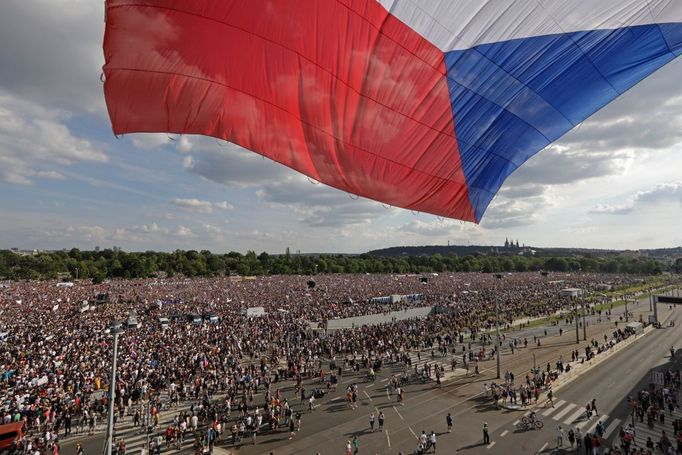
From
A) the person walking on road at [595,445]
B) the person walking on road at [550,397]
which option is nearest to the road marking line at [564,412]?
the person walking on road at [550,397]

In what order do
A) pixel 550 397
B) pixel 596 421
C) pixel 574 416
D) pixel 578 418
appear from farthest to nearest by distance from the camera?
pixel 550 397 < pixel 574 416 < pixel 578 418 < pixel 596 421

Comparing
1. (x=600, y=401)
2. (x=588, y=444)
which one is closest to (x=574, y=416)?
(x=600, y=401)

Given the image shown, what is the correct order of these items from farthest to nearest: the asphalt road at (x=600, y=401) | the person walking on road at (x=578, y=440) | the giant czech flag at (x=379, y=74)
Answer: the asphalt road at (x=600, y=401) → the person walking on road at (x=578, y=440) → the giant czech flag at (x=379, y=74)

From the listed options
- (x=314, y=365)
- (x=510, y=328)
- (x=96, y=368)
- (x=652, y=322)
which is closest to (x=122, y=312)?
(x=96, y=368)

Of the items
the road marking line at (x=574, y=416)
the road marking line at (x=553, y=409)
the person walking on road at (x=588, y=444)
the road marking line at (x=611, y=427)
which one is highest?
the person walking on road at (x=588, y=444)

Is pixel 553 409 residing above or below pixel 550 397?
below

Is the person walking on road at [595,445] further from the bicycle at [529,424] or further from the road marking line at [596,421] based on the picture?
the bicycle at [529,424]

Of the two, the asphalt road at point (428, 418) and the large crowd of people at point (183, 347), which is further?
the large crowd of people at point (183, 347)

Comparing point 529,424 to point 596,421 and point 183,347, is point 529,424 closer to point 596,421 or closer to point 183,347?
point 596,421
